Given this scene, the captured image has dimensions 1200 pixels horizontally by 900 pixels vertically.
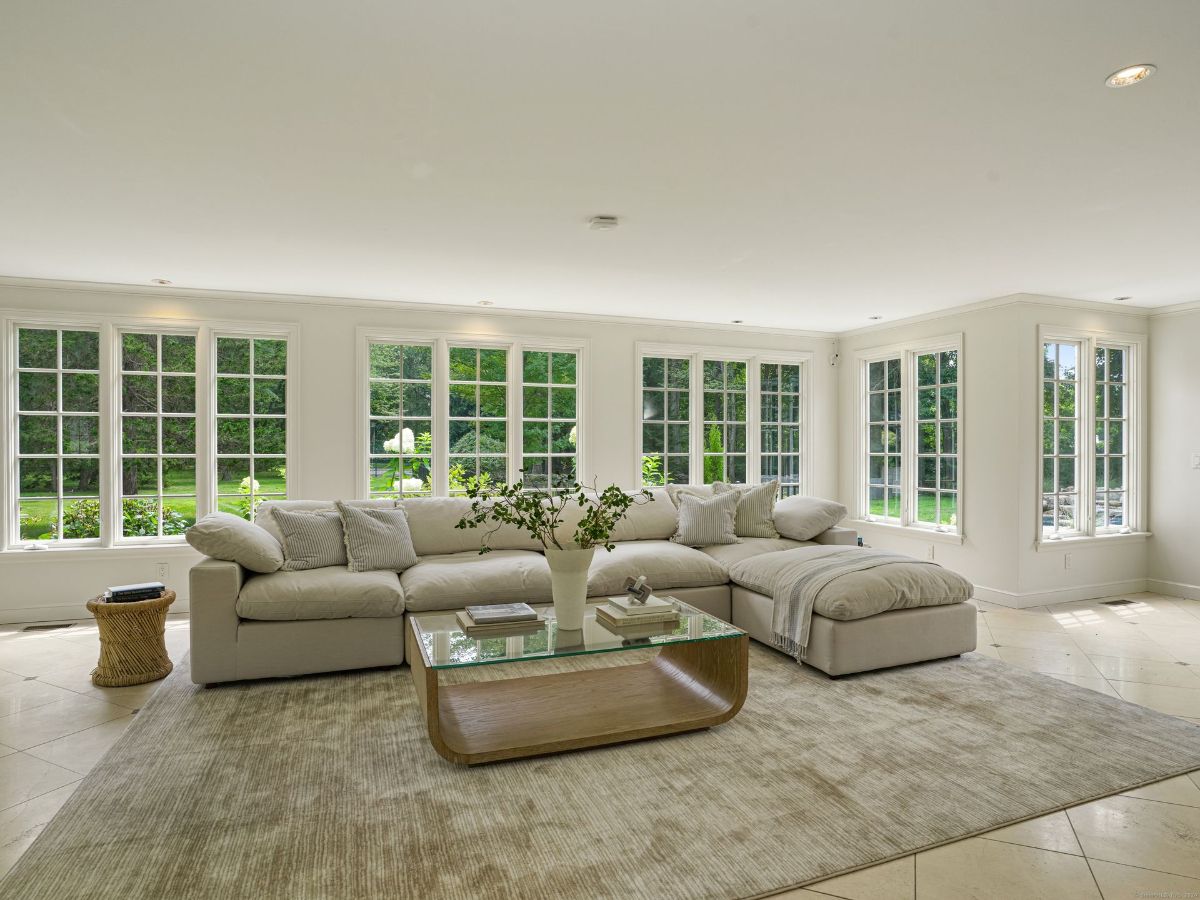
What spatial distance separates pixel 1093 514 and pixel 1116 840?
14.4ft

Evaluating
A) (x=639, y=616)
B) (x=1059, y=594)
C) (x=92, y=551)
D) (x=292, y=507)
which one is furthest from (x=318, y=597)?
(x=1059, y=594)

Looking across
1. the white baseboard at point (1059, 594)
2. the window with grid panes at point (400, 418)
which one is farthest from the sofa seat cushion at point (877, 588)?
the window with grid panes at point (400, 418)

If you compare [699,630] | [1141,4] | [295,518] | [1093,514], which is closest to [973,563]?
[1093,514]

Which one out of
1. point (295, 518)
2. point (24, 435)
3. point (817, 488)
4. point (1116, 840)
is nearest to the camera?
point (1116, 840)

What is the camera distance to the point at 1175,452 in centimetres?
582

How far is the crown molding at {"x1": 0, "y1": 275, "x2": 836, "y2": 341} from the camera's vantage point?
503cm

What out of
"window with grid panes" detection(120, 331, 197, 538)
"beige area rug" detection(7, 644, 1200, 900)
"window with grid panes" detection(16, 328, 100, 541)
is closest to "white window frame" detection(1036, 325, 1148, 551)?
"beige area rug" detection(7, 644, 1200, 900)

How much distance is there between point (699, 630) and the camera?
3072 mm

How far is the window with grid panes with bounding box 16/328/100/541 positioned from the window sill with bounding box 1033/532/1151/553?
279 inches

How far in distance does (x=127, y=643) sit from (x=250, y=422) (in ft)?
7.23

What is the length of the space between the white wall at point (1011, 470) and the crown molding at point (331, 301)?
1984mm

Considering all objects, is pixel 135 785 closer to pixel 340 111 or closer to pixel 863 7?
pixel 340 111

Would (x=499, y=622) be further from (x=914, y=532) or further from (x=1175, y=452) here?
(x=1175, y=452)

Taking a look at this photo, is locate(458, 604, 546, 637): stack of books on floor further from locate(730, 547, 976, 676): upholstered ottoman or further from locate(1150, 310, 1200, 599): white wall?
locate(1150, 310, 1200, 599): white wall
